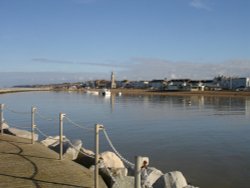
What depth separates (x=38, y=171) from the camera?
10.0 m

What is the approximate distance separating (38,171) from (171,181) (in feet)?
13.5

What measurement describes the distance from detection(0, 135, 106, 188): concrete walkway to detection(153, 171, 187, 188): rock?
2469 millimetres

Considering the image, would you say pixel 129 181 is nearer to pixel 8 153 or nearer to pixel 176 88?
pixel 8 153

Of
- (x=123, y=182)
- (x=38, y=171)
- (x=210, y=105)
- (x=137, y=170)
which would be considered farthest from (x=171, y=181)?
(x=210, y=105)

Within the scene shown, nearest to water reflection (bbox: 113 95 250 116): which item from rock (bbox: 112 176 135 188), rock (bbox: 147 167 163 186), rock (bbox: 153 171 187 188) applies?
rock (bbox: 147 167 163 186)

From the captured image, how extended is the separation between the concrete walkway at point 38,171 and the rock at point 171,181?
8.10ft

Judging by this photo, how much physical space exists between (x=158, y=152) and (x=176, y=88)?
176366 millimetres

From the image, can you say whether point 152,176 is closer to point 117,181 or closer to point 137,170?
point 117,181

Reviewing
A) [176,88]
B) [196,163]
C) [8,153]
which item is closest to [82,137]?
[196,163]

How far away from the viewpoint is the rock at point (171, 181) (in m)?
11.6

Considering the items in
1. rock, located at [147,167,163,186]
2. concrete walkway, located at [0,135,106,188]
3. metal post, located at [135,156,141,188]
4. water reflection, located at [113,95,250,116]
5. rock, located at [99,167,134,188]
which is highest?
metal post, located at [135,156,141,188]

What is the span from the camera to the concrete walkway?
901 centimetres

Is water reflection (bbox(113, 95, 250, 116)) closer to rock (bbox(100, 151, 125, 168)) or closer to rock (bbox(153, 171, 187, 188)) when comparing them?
rock (bbox(100, 151, 125, 168))

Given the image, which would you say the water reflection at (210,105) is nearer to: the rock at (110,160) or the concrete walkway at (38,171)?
the rock at (110,160)
